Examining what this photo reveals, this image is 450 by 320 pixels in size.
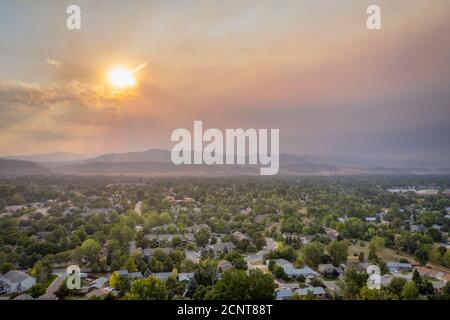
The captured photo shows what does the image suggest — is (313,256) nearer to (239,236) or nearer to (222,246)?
(222,246)

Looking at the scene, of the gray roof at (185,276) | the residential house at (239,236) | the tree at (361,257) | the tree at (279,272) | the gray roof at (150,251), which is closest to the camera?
the gray roof at (185,276)

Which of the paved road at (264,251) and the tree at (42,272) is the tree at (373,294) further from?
the tree at (42,272)

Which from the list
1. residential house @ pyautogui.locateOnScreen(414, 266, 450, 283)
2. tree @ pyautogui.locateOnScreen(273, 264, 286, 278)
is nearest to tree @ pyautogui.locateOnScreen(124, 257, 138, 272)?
tree @ pyautogui.locateOnScreen(273, 264, 286, 278)

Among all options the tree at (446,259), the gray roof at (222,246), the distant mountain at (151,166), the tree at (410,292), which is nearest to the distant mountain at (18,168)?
the distant mountain at (151,166)

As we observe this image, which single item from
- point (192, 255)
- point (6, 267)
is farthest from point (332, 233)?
point (6, 267)

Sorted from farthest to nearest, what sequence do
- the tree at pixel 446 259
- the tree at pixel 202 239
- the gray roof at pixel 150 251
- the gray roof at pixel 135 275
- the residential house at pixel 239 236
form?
the residential house at pixel 239 236
the tree at pixel 202 239
the gray roof at pixel 150 251
the tree at pixel 446 259
the gray roof at pixel 135 275

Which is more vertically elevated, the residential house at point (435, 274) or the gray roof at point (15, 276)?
the gray roof at point (15, 276)

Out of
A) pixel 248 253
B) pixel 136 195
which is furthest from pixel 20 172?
pixel 248 253
